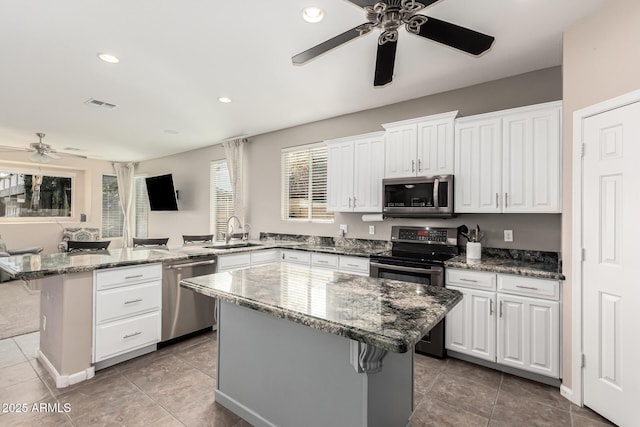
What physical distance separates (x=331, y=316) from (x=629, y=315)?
2.05 metres

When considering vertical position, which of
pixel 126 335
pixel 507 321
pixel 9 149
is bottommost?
pixel 126 335

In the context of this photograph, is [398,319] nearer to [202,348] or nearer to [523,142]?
[523,142]

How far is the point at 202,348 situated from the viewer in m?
3.10

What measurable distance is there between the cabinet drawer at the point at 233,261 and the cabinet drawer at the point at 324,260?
2.77 feet

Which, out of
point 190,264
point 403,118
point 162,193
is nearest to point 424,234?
point 403,118

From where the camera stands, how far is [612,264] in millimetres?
2041

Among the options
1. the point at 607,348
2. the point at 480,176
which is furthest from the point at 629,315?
the point at 480,176

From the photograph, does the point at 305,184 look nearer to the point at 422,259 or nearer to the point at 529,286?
the point at 422,259

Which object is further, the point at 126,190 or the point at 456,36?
the point at 126,190

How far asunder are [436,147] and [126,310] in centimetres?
340

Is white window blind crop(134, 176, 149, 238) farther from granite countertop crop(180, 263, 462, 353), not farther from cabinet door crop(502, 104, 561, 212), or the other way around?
cabinet door crop(502, 104, 561, 212)

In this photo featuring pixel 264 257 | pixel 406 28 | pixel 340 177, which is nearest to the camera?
pixel 406 28

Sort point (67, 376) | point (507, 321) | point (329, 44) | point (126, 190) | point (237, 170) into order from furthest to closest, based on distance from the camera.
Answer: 1. point (126, 190)
2. point (237, 170)
3. point (507, 321)
4. point (67, 376)
5. point (329, 44)

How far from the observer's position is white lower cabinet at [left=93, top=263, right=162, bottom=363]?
258cm
